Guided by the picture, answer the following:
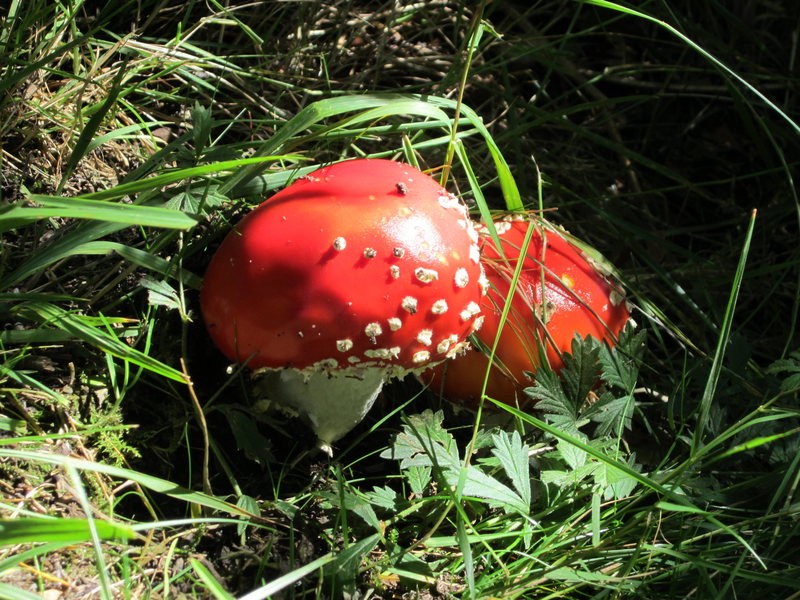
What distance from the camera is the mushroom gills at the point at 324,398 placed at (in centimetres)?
207

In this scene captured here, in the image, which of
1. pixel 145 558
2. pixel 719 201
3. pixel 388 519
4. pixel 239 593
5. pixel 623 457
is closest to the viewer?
pixel 145 558

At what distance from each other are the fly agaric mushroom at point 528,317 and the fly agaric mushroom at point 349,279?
0.74 ft

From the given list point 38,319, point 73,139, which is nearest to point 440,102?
point 73,139

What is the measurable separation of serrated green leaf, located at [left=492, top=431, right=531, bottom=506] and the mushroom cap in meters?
0.26

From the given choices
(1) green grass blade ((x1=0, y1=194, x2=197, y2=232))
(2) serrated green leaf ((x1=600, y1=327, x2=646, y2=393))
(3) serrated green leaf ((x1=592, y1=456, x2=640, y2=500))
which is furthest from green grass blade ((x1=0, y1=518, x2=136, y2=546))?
(2) serrated green leaf ((x1=600, y1=327, x2=646, y2=393))

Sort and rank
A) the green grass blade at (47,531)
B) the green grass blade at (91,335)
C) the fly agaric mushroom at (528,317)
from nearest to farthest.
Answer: the green grass blade at (47,531)
the green grass blade at (91,335)
the fly agaric mushroom at (528,317)

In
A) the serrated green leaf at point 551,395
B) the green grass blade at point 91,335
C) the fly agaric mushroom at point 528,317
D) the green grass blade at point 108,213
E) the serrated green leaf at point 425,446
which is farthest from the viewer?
the fly agaric mushroom at point 528,317

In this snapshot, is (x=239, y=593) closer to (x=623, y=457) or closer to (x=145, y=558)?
(x=145, y=558)

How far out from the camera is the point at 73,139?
2227mm

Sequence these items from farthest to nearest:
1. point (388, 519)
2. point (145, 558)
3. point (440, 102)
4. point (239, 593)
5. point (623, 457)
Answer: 1. point (440, 102)
2. point (623, 457)
3. point (388, 519)
4. point (239, 593)
5. point (145, 558)

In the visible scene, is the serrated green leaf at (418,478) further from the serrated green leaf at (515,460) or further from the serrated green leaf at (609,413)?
the serrated green leaf at (609,413)

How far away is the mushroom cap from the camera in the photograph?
176 cm

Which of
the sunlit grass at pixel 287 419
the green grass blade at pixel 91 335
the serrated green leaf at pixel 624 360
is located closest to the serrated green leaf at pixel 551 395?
the sunlit grass at pixel 287 419

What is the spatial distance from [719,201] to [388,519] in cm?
189
